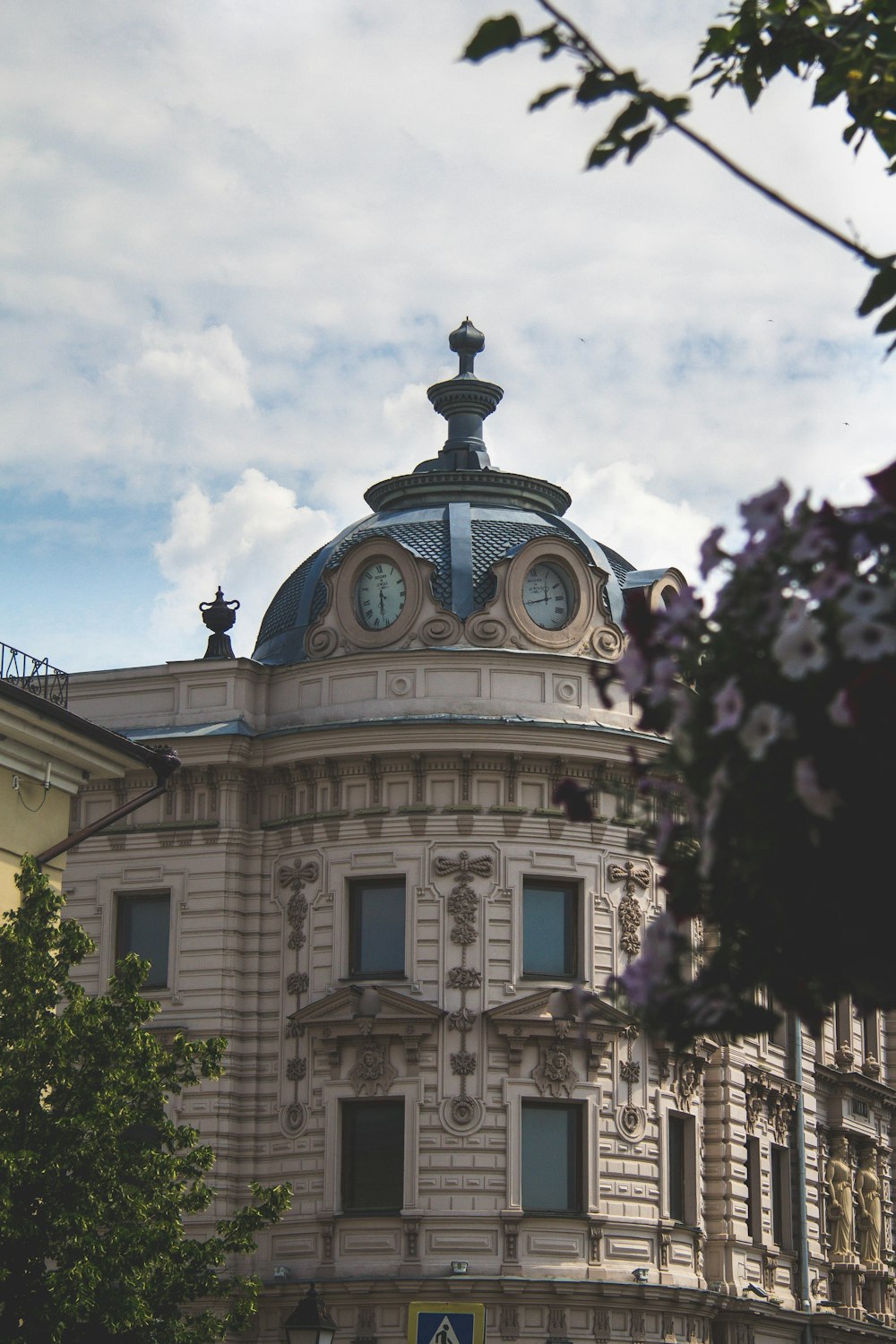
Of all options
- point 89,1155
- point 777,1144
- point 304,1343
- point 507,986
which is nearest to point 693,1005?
point 89,1155

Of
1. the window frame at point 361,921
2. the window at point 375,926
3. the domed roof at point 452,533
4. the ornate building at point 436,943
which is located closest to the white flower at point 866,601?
the ornate building at point 436,943

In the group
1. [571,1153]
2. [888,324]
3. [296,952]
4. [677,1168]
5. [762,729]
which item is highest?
[296,952]

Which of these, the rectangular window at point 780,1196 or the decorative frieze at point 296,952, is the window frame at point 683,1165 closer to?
the rectangular window at point 780,1196

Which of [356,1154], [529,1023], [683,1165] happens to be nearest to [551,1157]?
[529,1023]

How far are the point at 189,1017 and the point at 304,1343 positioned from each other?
13.7m

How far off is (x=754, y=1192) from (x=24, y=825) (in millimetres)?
20210

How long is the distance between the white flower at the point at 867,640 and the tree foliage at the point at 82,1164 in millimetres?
14946

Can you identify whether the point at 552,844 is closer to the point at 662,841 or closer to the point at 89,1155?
the point at 89,1155

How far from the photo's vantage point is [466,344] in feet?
143

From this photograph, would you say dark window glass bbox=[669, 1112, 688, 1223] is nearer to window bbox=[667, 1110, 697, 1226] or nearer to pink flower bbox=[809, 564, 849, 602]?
window bbox=[667, 1110, 697, 1226]

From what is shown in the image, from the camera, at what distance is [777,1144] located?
40.4 m

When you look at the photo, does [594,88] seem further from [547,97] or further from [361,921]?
[361,921]

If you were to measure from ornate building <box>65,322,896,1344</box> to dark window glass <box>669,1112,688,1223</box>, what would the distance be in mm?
55

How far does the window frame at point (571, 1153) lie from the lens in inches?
1336
